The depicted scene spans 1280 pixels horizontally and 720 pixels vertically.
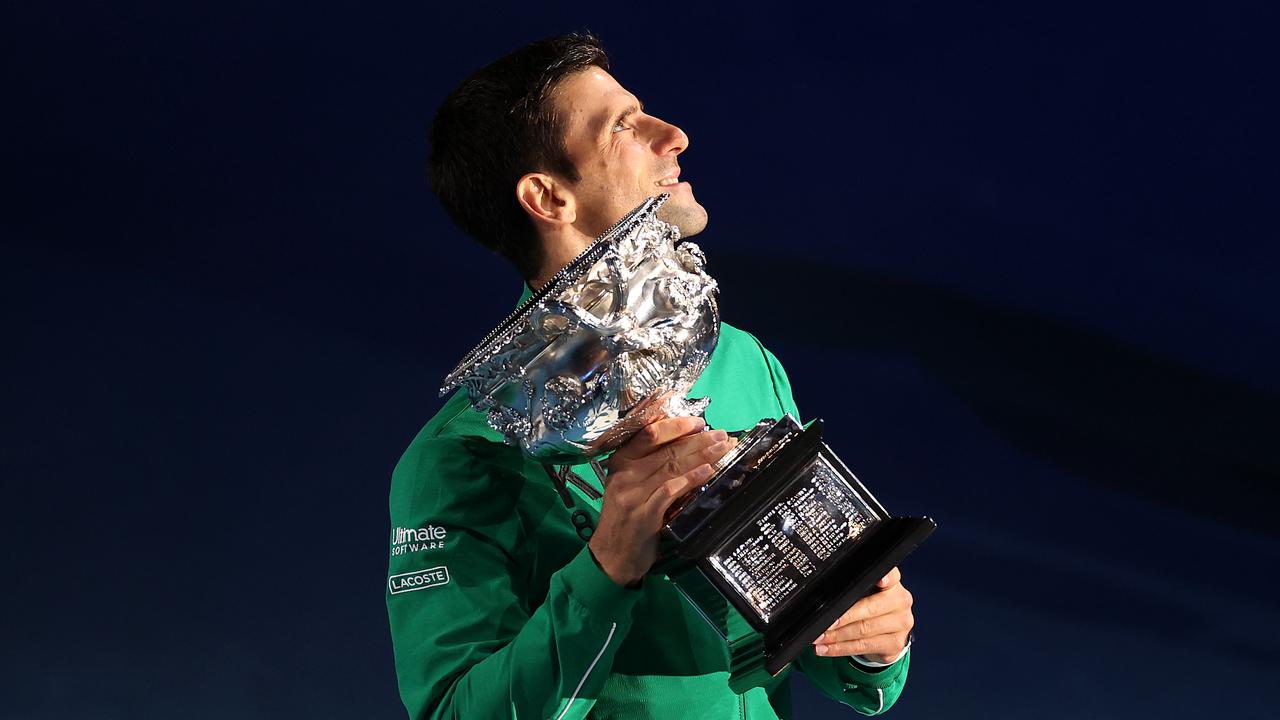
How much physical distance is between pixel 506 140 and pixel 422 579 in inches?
21.5

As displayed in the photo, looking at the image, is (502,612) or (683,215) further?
(683,215)

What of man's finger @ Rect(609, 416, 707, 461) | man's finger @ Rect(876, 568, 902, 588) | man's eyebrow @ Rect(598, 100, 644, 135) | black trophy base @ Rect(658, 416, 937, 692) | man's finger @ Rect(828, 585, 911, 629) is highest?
man's eyebrow @ Rect(598, 100, 644, 135)

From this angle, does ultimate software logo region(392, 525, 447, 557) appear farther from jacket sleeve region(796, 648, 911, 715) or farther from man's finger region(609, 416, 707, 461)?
jacket sleeve region(796, 648, 911, 715)

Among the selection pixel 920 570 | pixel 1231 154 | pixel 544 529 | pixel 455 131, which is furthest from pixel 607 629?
pixel 1231 154

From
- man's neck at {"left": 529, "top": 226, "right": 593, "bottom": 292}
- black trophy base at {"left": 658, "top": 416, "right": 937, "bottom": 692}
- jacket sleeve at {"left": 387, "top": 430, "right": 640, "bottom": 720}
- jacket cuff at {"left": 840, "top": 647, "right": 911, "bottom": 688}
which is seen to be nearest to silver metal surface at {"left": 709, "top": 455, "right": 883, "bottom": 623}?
black trophy base at {"left": 658, "top": 416, "right": 937, "bottom": 692}

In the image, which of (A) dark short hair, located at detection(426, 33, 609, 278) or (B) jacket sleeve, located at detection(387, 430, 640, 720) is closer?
(B) jacket sleeve, located at detection(387, 430, 640, 720)

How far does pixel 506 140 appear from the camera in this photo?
1.50 metres

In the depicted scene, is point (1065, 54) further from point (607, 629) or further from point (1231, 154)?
point (607, 629)

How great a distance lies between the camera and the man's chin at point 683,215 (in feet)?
4.50

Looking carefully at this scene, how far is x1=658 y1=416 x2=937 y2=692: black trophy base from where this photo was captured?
1.06 m

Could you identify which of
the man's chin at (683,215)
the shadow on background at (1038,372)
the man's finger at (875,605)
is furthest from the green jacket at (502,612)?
the shadow on background at (1038,372)

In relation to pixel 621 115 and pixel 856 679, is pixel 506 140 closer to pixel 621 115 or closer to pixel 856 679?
pixel 621 115

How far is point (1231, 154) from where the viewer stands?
2.94 m

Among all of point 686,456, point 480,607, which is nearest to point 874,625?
point 686,456
